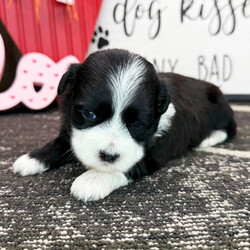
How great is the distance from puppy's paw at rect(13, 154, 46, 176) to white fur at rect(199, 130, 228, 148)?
112 cm

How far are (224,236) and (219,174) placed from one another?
1.90 feet

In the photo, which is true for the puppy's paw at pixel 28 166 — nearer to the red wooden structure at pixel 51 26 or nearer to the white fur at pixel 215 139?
the white fur at pixel 215 139

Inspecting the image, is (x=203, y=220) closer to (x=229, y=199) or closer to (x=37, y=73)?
(x=229, y=199)

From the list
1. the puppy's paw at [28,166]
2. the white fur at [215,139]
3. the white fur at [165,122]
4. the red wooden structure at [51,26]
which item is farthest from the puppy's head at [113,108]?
the red wooden structure at [51,26]

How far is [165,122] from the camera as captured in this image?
166cm

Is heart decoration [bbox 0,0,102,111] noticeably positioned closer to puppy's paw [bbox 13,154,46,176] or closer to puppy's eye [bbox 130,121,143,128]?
puppy's paw [bbox 13,154,46,176]

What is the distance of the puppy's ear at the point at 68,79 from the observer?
4.79 ft

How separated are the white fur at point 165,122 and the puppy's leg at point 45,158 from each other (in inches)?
19.0

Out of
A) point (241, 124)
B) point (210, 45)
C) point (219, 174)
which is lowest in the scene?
point (241, 124)

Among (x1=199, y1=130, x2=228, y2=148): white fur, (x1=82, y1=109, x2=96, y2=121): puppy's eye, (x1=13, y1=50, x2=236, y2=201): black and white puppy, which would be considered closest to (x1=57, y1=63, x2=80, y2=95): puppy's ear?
(x1=13, y1=50, x2=236, y2=201): black and white puppy

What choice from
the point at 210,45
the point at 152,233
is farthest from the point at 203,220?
the point at 210,45

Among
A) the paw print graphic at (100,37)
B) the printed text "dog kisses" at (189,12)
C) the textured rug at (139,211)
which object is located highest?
the printed text "dog kisses" at (189,12)

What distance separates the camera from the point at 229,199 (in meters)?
1.31

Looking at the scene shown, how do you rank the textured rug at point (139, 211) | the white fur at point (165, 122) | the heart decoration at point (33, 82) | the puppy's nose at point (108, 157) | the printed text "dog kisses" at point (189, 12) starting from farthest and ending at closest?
the printed text "dog kisses" at point (189, 12)
the heart decoration at point (33, 82)
the white fur at point (165, 122)
the puppy's nose at point (108, 157)
the textured rug at point (139, 211)
